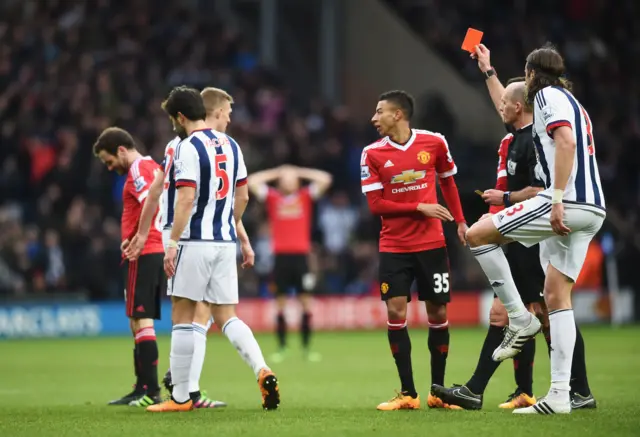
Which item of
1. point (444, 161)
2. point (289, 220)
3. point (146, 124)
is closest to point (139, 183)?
point (444, 161)

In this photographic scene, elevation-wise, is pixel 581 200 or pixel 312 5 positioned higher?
pixel 312 5

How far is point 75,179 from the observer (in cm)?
2252

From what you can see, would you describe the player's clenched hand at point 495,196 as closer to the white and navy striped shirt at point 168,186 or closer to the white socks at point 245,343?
the white socks at point 245,343

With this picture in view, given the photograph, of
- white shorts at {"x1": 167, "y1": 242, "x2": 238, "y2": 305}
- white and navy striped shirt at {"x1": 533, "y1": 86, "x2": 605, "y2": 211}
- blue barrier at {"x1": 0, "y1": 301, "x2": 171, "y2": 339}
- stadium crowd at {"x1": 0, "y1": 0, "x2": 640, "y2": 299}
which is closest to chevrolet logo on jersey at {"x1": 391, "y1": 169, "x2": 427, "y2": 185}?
white and navy striped shirt at {"x1": 533, "y1": 86, "x2": 605, "y2": 211}

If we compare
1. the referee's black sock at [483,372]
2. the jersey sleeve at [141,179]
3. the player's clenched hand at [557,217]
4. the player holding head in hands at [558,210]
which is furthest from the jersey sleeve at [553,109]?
the jersey sleeve at [141,179]

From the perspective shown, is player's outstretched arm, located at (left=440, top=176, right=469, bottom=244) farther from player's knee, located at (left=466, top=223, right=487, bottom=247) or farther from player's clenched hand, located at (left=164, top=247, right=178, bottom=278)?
player's clenched hand, located at (left=164, top=247, right=178, bottom=278)

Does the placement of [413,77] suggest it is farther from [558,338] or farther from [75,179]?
[558,338]

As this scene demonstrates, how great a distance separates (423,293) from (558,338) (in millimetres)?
1429

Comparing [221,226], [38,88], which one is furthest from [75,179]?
[221,226]

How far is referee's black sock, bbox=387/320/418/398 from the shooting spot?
9062mm

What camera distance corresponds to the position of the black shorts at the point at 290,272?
17750 mm

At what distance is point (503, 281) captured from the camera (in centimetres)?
855

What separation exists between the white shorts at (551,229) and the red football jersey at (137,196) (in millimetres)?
3410

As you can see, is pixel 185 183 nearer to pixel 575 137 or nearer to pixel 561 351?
pixel 575 137
